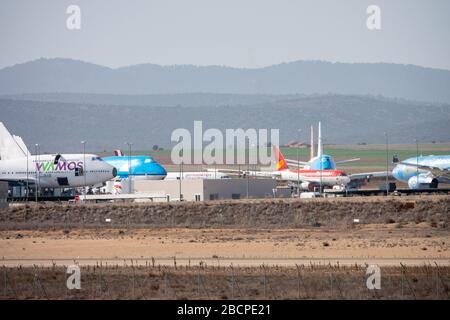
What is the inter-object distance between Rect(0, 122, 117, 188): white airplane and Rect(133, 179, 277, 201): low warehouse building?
5402mm

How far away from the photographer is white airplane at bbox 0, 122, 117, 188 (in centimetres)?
11981

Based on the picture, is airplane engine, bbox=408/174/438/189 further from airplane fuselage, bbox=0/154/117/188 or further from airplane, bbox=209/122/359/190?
airplane fuselage, bbox=0/154/117/188

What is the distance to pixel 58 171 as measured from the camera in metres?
120

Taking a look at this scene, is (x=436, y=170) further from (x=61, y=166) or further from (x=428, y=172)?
(x=61, y=166)

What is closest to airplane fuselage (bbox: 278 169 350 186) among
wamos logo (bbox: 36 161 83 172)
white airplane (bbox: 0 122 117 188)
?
white airplane (bbox: 0 122 117 188)

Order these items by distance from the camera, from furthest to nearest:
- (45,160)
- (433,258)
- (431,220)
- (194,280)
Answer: (45,160)
(431,220)
(433,258)
(194,280)

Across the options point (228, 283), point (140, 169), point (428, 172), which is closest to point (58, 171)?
point (140, 169)

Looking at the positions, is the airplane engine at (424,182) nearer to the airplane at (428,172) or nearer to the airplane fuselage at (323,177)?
the airplane at (428,172)

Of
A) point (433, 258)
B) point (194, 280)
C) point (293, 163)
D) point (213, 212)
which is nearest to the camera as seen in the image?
point (194, 280)

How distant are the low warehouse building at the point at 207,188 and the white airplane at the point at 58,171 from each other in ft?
17.7
